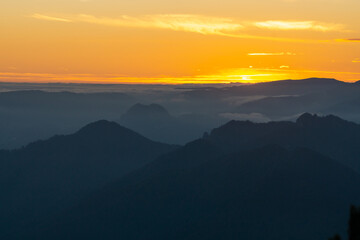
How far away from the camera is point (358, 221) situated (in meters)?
65.6

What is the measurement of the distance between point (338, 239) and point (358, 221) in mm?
3393

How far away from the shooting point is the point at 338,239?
6425cm
